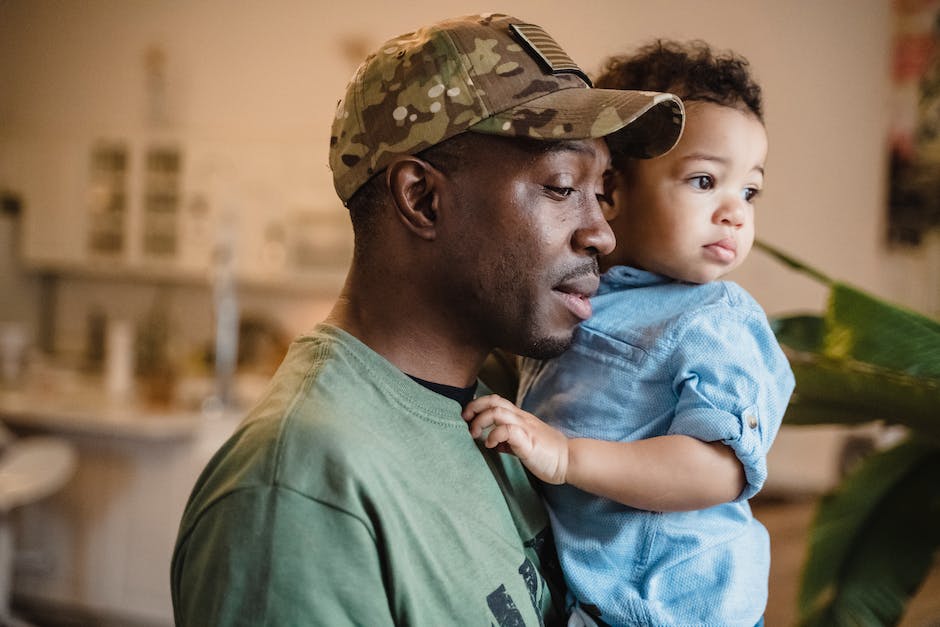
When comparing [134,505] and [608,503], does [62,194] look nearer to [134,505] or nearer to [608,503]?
[134,505]

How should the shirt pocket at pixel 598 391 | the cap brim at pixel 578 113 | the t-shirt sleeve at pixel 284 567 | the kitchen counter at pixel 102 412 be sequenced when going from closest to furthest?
the t-shirt sleeve at pixel 284 567 < the cap brim at pixel 578 113 < the shirt pocket at pixel 598 391 < the kitchen counter at pixel 102 412

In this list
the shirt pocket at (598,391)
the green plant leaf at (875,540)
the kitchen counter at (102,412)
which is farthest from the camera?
the kitchen counter at (102,412)

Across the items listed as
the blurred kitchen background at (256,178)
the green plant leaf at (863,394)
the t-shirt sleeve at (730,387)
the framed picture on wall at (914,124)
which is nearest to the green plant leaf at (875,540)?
the green plant leaf at (863,394)

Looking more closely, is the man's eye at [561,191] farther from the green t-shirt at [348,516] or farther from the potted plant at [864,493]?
the potted plant at [864,493]

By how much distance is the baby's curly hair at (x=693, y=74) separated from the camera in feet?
3.81

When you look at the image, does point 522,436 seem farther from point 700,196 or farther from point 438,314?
point 700,196

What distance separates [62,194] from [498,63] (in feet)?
18.4

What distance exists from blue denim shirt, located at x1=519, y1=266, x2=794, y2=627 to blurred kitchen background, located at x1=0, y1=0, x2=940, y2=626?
377cm

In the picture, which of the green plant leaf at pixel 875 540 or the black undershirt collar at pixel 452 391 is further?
the green plant leaf at pixel 875 540

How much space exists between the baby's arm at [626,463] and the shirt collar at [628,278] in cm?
24

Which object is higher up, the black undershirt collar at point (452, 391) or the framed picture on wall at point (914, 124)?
the framed picture on wall at point (914, 124)

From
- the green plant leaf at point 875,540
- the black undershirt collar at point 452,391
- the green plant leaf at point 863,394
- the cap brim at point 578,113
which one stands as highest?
the cap brim at point 578,113

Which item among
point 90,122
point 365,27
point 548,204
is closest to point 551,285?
point 548,204

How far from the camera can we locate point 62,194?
5.89m
